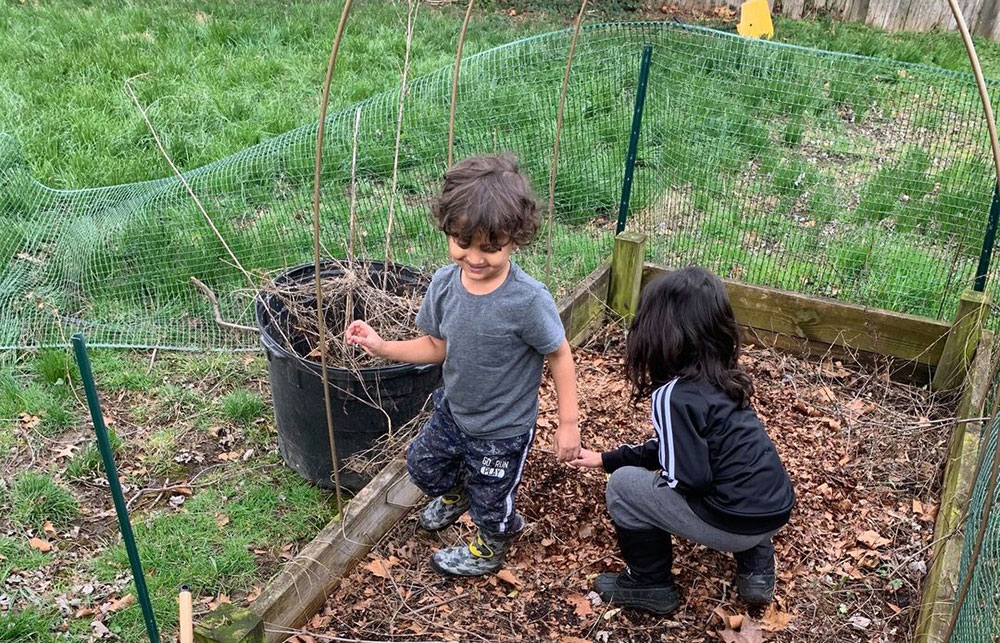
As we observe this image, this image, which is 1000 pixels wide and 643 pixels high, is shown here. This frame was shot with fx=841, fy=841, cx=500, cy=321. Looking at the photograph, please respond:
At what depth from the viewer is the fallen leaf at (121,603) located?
2.84 meters

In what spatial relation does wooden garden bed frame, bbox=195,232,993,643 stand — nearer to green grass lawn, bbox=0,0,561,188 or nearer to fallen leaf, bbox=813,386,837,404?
fallen leaf, bbox=813,386,837,404

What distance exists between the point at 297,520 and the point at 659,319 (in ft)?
5.36

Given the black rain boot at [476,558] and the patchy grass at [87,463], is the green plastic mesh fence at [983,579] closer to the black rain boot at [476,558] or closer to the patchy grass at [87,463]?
the black rain boot at [476,558]

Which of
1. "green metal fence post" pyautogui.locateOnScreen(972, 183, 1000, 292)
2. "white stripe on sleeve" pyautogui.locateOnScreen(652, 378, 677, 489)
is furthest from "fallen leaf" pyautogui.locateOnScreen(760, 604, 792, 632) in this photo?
"green metal fence post" pyautogui.locateOnScreen(972, 183, 1000, 292)

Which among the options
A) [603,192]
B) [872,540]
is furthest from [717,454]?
[603,192]

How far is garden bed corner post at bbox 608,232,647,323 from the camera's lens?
4121 millimetres

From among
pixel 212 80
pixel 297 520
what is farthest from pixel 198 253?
pixel 212 80

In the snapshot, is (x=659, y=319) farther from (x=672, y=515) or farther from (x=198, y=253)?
(x=198, y=253)

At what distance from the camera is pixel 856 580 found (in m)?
2.85

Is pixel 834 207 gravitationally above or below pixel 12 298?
above

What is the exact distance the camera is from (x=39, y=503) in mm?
3223

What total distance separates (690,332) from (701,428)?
28 cm

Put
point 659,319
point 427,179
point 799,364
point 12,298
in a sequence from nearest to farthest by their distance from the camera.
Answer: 1. point 659,319
2. point 799,364
3. point 12,298
4. point 427,179

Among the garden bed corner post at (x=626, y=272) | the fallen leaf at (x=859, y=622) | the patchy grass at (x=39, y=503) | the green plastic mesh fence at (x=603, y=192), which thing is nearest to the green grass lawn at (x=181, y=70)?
the green plastic mesh fence at (x=603, y=192)
